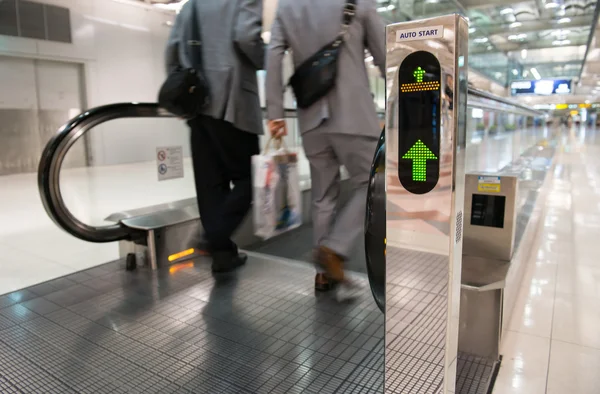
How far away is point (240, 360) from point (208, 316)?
1.34 ft

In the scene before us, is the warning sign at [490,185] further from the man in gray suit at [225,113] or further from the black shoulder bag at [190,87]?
the black shoulder bag at [190,87]

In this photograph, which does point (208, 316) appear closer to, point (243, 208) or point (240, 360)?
point (240, 360)

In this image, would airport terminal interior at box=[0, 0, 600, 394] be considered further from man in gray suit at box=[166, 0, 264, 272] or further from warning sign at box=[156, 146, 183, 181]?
man in gray suit at box=[166, 0, 264, 272]

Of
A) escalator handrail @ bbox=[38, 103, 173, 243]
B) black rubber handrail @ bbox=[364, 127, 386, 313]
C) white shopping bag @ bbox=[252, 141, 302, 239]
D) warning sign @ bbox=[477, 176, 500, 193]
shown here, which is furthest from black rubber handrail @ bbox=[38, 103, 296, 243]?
warning sign @ bbox=[477, 176, 500, 193]

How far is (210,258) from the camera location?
2.77 metres

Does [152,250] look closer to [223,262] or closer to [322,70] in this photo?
[223,262]

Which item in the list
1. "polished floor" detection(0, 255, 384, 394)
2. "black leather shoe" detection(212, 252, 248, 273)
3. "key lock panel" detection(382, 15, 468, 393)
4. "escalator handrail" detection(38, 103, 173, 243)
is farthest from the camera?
"black leather shoe" detection(212, 252, 248, 273)

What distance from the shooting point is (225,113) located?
2.33 metres

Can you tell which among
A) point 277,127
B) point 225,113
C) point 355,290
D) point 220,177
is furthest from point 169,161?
point 355,290

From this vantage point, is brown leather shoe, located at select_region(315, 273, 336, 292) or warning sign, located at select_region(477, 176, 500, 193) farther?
brown leather shoe, located at select_region(315, 273, 336, 292)

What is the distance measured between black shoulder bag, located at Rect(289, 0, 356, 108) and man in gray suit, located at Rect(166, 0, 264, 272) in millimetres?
417

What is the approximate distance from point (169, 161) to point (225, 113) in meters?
0.86

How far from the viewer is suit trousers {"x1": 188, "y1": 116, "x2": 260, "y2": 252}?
245cm

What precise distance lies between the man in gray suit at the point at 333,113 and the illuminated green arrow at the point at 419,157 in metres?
1.03
